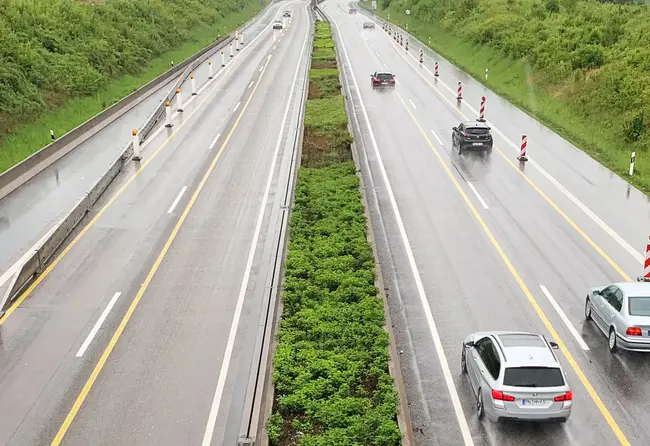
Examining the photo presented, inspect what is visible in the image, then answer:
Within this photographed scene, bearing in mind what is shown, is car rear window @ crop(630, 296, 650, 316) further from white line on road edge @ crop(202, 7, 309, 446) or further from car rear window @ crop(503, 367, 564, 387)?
white line on road edge @ crop(202, 7, 309, 446)

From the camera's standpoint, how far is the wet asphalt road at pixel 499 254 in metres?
13.9

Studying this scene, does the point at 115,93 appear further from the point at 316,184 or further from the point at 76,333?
the point at 76,333

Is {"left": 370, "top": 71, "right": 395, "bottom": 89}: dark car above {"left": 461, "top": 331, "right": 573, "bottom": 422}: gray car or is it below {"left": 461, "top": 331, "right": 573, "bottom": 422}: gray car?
above

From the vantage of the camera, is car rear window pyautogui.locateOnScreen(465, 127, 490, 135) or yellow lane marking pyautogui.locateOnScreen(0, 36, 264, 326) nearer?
yellow lane marking pyautogui.locateOnScreen(0, 36, 264, 326)

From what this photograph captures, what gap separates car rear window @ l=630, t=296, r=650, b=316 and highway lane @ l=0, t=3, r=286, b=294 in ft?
55.2

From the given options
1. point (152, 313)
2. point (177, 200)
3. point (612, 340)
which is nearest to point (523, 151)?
point (177, 200)

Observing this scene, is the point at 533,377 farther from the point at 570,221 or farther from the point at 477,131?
the point at 477,131

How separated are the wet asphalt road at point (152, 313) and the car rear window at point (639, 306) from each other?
8.66 metres

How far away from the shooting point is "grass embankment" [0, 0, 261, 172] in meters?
36.7

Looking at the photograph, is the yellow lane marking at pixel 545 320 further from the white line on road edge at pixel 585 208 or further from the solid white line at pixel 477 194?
the white line on road edge at pixel 585 208

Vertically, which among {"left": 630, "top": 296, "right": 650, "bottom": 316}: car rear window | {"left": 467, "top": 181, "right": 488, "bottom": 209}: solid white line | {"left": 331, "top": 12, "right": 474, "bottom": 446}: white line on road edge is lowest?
{"left": 331, "top": 12, "right": 474, "bottom": 446}: white line on road edge

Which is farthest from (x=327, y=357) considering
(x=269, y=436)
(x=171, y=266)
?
(x=171, y=266)

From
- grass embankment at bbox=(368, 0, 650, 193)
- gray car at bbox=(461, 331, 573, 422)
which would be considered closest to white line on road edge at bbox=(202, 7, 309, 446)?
gray car at bbox=(461, 331, 573, 422)

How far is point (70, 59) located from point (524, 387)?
43.1 m
